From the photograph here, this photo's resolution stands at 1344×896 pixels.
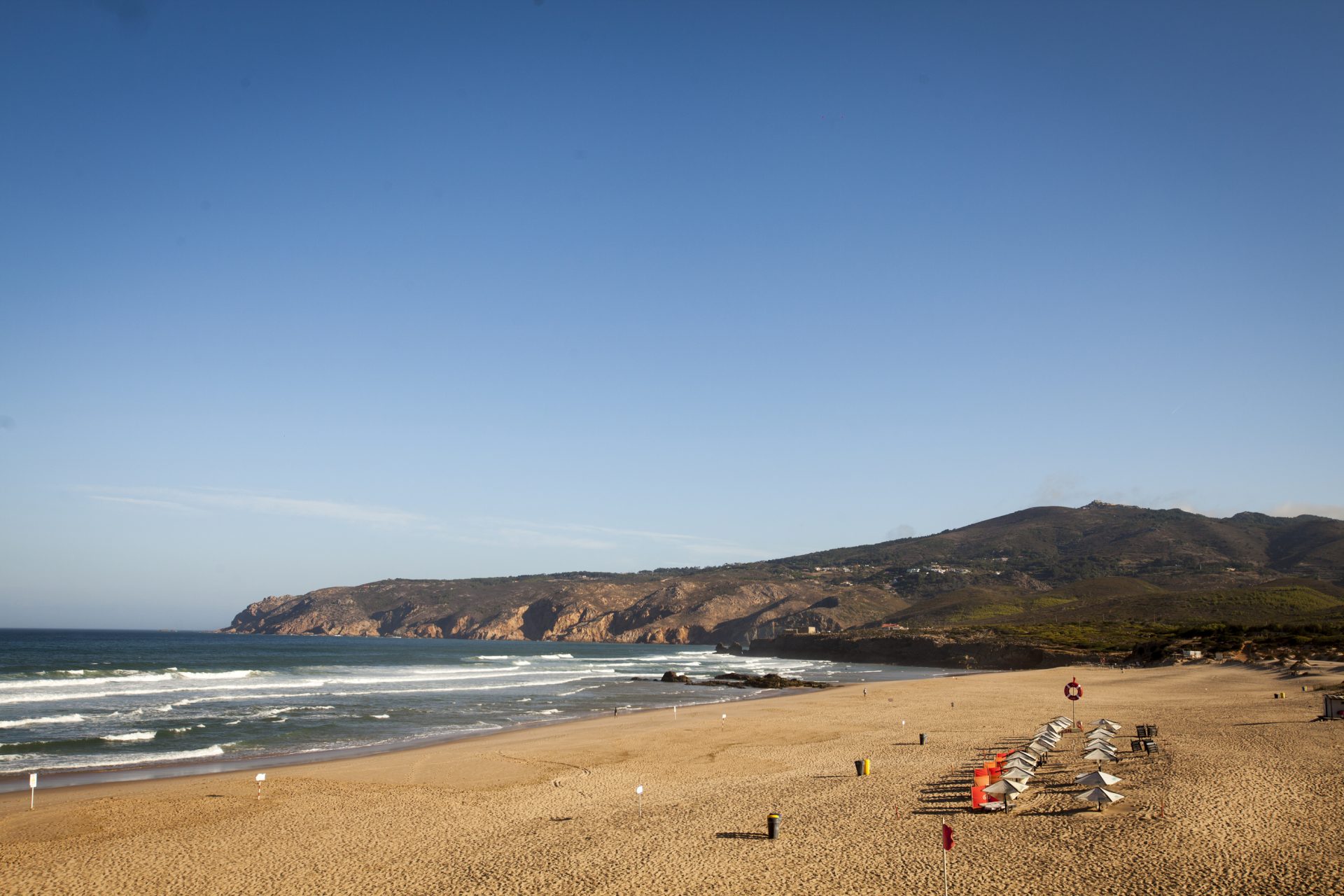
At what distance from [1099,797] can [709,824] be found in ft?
25.2

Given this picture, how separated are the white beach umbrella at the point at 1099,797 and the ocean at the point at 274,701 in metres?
22.3

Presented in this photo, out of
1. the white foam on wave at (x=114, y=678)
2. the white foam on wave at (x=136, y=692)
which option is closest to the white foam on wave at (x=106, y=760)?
the white foam on wave at (x=136, y=692)

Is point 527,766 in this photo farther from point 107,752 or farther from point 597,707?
point 597,707

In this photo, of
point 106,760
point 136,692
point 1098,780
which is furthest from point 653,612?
point 1098,780

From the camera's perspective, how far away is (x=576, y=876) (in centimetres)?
1344

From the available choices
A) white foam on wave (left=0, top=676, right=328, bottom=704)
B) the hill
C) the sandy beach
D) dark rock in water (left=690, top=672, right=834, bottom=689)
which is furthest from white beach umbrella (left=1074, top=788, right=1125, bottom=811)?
the hill

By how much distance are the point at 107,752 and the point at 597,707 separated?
22.3 metres

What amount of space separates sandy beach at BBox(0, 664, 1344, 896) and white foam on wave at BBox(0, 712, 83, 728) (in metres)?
15.3

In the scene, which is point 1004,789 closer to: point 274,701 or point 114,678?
point 274,701

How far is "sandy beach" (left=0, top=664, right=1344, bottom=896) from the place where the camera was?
516 inches

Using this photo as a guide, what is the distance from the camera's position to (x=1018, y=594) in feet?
456

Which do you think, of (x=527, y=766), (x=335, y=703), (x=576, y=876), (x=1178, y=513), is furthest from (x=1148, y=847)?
(x=1178, y=513)

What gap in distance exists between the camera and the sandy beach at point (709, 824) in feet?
43.0

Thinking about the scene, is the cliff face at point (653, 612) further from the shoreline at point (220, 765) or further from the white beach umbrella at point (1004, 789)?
the white beach umbrella at point (1004, 789)
